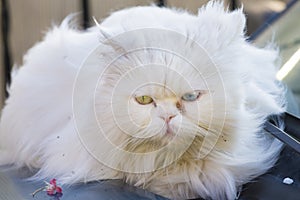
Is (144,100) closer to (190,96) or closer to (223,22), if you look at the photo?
(190,96)

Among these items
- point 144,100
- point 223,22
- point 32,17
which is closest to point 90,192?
point 144,100

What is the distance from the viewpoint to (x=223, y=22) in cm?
101

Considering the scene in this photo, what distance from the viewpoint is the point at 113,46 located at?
0.97m

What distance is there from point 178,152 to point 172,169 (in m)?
0.04

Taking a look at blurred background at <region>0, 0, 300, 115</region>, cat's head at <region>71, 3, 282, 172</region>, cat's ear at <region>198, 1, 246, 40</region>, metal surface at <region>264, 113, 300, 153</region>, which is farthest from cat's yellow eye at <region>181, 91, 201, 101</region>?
blurred background at <region>0, 0, 300, 115</region>

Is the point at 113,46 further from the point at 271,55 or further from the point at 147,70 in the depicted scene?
the point at 271,55

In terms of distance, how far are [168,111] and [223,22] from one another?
Answer: 22cm

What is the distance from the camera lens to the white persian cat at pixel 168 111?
928mm

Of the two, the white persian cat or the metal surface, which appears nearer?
the white persian cat

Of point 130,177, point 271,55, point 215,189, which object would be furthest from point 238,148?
point 271,55

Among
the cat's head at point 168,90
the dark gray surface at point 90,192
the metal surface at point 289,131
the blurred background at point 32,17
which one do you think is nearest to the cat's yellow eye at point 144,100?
the cat's head at point 168,90

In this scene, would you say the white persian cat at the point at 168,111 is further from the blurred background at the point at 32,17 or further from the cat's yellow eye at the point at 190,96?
the blurred background at the point at 32,17

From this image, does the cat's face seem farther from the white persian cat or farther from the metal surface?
the metal surface

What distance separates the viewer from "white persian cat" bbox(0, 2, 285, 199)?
3.05 ft
